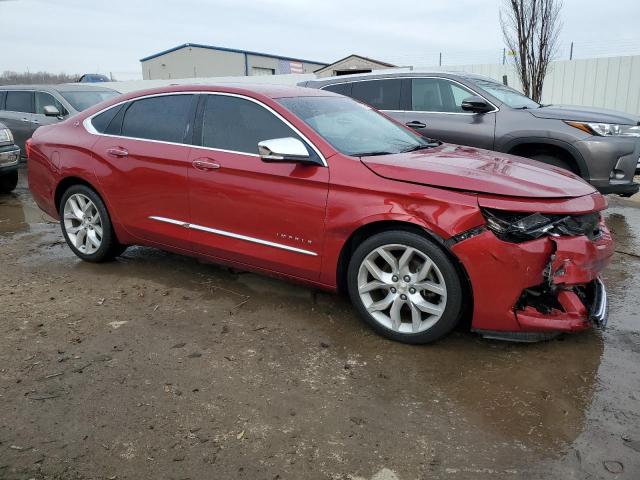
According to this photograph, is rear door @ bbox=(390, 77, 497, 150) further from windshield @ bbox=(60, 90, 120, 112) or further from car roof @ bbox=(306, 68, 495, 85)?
windshield @ bbox=(60, 90, 120, 112)

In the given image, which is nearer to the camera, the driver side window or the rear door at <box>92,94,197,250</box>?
the rear door at <box>92,94,197,250</box>

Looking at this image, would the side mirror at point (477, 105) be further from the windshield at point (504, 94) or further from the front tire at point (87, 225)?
the front tire at point (87, 225)

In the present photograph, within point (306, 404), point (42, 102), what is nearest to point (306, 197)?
point (306, 404)

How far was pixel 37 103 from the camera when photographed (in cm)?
1055

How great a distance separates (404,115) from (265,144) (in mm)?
4052

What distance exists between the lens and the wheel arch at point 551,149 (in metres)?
5.91

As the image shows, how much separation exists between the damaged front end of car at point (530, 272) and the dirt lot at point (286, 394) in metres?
0.27

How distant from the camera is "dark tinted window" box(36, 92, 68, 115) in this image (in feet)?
33.4

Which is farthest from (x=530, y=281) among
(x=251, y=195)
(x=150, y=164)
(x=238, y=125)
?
Result: (x=150, y=164)

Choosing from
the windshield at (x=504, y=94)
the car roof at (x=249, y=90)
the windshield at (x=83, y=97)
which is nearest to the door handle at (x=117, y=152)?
the car roof at (x=249, y=90)

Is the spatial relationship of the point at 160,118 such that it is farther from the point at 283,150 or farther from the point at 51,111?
the point at 51,111

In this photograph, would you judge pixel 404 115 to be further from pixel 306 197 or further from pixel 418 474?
pixel 418 474

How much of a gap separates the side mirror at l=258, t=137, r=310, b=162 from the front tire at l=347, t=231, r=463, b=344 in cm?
71

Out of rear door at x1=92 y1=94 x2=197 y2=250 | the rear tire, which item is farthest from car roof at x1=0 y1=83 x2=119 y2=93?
rear door at x1=92 y1=94 x2=197 y2=250
